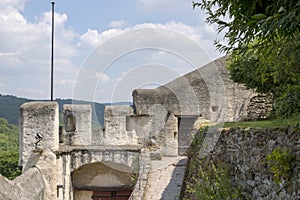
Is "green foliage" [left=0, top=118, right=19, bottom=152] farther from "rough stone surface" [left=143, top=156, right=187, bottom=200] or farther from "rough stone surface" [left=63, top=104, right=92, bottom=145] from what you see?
"rough stone surface" [left=143, top=156, right=187, bottom=200]

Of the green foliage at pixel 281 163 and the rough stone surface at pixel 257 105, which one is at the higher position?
the rough stone surface at pixel 257 105

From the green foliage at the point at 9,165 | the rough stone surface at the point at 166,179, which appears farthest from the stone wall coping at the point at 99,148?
the green foliage at the point at 9,165

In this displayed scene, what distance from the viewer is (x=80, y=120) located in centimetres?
1267

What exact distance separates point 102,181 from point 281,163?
10393 millimetres

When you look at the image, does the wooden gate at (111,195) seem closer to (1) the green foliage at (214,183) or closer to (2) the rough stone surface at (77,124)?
(2) the rough stone surface at (77,124)

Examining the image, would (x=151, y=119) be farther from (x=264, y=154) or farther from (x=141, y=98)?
(x=264, y=154)

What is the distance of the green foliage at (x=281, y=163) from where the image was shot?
3943mm

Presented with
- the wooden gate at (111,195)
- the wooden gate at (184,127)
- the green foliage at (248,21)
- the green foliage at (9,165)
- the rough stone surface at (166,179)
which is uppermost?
the green foliage at (248,21)

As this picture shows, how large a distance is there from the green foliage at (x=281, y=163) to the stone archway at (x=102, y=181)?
31.4 feet

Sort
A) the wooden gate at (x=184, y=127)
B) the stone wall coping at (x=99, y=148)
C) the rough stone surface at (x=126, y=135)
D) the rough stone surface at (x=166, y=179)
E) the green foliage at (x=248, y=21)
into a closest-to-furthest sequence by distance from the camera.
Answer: the green foliage at (x=248, y=21), the rough stone surface at (x=166, y=179), the rough stone surface at (x=126, y=135), the stone wall coping at (x=99, y=148), the wooden gate at (x=184, y=127)

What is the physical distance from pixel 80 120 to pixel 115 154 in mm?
1666

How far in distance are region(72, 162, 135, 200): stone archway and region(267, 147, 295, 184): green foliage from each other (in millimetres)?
9562

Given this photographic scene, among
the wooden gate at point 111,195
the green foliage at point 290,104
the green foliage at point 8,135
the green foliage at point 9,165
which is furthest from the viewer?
the green foliage at point 8,135

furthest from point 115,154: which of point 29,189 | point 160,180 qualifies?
point 29,189
